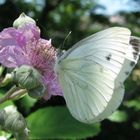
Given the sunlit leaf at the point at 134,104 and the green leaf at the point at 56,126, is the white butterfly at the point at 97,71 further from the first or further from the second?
the sunlit leaf at the point at 134,104

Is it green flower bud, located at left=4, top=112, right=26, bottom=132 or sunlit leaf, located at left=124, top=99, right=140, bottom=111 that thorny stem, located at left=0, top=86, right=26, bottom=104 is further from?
sunlit leaf, located at left=124, top=99, right=140, bottom=111

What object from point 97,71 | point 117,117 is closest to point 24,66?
point 97,71

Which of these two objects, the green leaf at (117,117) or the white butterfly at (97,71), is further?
the green leaf at (117,117)

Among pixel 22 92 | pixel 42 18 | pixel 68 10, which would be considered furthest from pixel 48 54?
pixel 68 10

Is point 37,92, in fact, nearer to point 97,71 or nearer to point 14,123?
point 14,123

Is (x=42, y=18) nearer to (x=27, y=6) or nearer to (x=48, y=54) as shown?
(x=27, y=6)

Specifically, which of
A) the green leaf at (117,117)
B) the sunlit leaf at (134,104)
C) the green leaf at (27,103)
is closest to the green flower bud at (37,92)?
the green leaf at (27,103)
